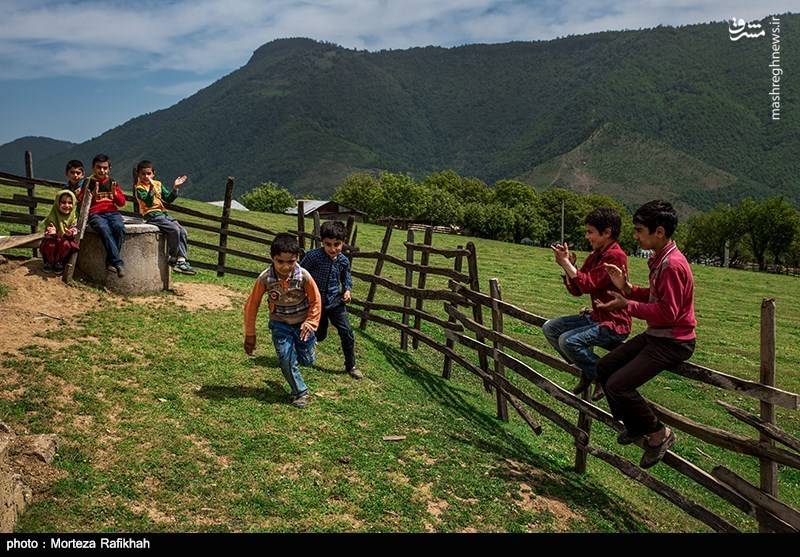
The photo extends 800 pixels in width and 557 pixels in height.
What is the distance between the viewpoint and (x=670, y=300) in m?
4.65

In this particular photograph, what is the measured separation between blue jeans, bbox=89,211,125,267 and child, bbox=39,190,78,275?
1.00ft

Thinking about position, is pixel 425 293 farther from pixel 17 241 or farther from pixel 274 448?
pixel 17 241

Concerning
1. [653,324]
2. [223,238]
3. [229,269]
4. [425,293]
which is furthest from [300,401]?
[223,238]

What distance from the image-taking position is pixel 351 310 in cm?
1213

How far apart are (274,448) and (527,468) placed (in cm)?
264

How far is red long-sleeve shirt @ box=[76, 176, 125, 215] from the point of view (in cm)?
922

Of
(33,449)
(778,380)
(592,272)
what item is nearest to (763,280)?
(778,380)

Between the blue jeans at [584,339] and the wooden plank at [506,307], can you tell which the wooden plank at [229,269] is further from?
the blue jeans at [584,339]

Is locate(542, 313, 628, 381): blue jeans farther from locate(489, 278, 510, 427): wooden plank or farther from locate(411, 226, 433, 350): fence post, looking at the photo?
locate(411, 226, 433, 350): fence post

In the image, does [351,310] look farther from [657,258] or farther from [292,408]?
[657,258]

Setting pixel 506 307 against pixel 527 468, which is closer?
pixel 527 468

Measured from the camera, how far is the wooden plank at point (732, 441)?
15.7 ft

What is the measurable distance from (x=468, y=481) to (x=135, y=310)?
5.57 meters

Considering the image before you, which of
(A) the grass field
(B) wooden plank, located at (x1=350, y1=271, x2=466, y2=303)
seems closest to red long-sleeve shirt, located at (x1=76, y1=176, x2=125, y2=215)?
(A) the grass field
